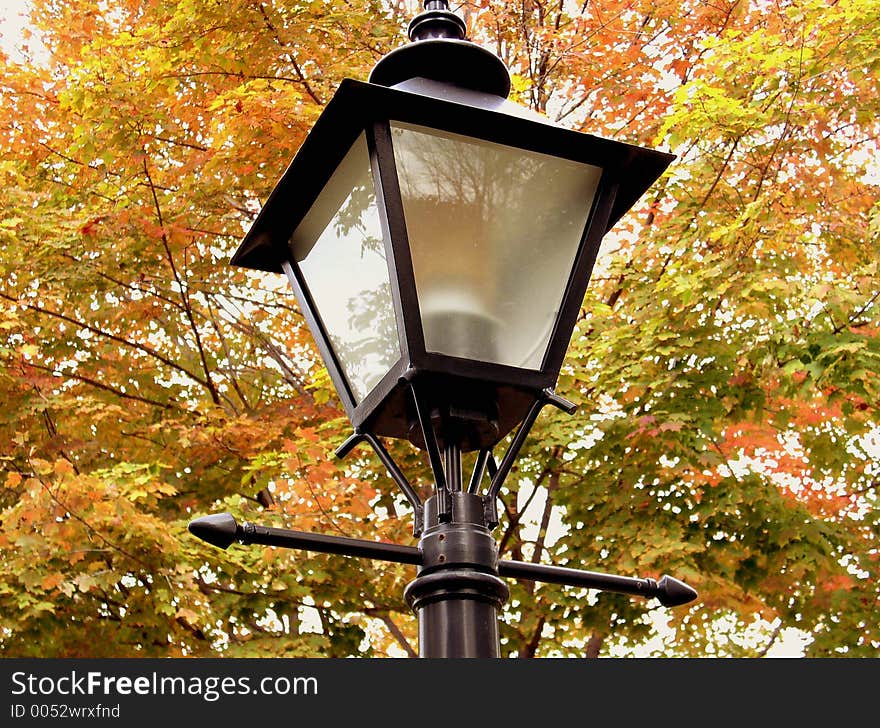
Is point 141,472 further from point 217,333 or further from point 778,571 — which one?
point 778,571

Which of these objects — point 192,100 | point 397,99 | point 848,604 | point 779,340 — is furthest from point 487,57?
point 848,604

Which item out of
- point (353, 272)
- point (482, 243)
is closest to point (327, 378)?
point (353, 272)

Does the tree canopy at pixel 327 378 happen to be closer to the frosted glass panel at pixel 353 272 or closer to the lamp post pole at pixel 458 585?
the frosted glass panel at pixel 353 272

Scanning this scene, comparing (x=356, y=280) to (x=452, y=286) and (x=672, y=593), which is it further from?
(x=672, y=593)

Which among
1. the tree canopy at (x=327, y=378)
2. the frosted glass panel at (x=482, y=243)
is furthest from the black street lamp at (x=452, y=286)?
the tree canopy at (x=327, y=378)

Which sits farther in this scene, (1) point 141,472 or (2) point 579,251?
(1) point 141,472

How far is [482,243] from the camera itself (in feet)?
6.79

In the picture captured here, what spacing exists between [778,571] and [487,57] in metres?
4.57

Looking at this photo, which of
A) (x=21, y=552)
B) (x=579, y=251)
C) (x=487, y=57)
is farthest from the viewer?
(x=21, y=552)

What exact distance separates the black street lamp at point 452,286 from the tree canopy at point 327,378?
315 centimetres

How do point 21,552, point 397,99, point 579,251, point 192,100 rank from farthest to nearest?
1. point 192,100
2. point 21,552
3. point 579,251
4. point 397,99

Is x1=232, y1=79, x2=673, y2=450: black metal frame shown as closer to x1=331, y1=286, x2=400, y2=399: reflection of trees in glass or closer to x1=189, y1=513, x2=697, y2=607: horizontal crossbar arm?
x1=331, y1=286, x2=400, y2=399: reflection of trees in glass

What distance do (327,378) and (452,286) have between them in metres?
3.82

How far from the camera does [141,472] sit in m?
5.81
